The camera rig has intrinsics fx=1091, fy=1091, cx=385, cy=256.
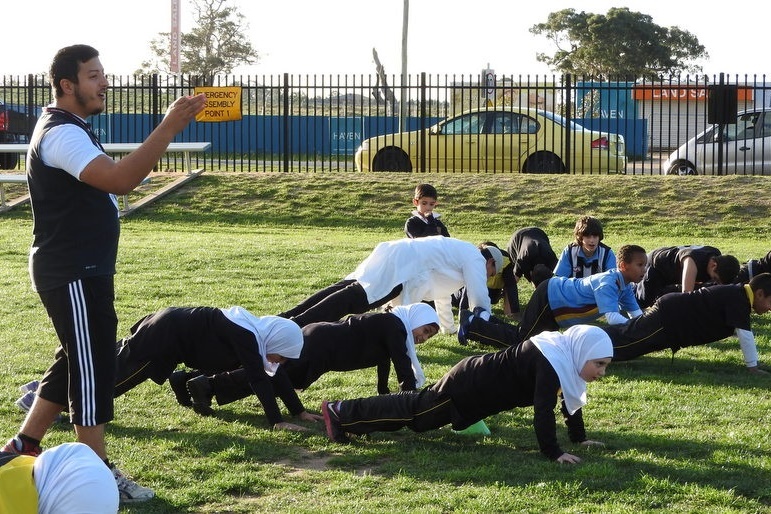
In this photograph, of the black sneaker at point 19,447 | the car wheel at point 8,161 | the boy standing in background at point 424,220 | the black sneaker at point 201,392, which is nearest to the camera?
the black sneaker at point 19,447

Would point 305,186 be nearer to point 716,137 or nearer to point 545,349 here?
point 716,137

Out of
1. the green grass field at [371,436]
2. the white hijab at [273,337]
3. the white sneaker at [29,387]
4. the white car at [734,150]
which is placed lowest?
the green grass field at [371,436]

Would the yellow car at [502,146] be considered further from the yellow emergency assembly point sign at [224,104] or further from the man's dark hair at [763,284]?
the man's dark hair at [763,284]

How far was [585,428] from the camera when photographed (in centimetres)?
636

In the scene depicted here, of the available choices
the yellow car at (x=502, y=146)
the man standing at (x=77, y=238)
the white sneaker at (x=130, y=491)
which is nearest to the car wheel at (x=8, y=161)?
the yellow car at (x=502, y=146)

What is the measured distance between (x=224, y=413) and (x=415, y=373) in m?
1.23

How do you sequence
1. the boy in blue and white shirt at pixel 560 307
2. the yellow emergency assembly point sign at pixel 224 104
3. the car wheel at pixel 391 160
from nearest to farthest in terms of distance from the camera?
the boy in blue and white shirt at pixel 560 307, the yellow emergency assembly point sign at pixel 224 104, the car wheel at pixel 391 160

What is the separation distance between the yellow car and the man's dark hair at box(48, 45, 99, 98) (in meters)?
16.1

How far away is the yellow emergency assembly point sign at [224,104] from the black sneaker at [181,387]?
1433 centimetres

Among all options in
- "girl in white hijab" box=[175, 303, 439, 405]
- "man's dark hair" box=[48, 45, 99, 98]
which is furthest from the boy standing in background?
"man's dark hair" box=[48, 45, 99, 98]

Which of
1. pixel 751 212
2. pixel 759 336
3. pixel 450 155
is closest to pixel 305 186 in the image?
pixel 450 155

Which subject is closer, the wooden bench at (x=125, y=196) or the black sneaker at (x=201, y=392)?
the black sneaker at (x=201, y=392)

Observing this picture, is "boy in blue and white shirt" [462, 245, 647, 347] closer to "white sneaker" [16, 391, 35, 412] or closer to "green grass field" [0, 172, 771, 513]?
"green grass field" [0, 172, 771, 513]

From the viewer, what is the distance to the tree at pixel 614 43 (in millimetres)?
58781
